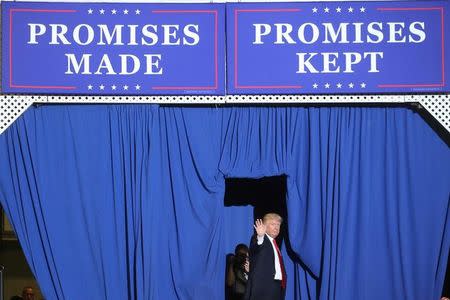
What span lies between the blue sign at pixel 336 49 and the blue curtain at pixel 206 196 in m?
0.35

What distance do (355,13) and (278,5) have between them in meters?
0.84

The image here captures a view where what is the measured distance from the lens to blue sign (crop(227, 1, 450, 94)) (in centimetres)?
891

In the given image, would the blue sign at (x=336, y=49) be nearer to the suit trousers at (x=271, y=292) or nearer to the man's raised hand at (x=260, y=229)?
the man's raised hand at (x=260, y=229)

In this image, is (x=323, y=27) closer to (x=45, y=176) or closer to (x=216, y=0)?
(x=216, y=0)

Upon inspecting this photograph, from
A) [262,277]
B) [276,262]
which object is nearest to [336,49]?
[276,262]

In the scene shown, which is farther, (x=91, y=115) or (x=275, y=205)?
(x=275, y=205)

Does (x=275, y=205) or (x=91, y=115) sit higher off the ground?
(x=91, y=115)

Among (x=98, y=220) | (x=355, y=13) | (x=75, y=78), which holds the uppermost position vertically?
(x=355, y=13)

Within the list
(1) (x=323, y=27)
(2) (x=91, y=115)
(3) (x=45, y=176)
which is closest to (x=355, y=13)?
(1) (x=323, y=27)

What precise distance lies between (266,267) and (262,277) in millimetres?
111

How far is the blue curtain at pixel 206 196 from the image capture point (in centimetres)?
892

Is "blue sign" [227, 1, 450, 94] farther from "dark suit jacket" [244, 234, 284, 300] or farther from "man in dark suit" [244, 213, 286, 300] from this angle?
"dark suit jacket" [244, 234, 284, 300]

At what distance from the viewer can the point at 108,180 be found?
9008mm

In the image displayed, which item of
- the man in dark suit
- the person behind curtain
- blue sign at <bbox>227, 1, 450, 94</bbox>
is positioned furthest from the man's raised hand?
blue sign at <bbox>227, 1, 450, 94</bbox>
